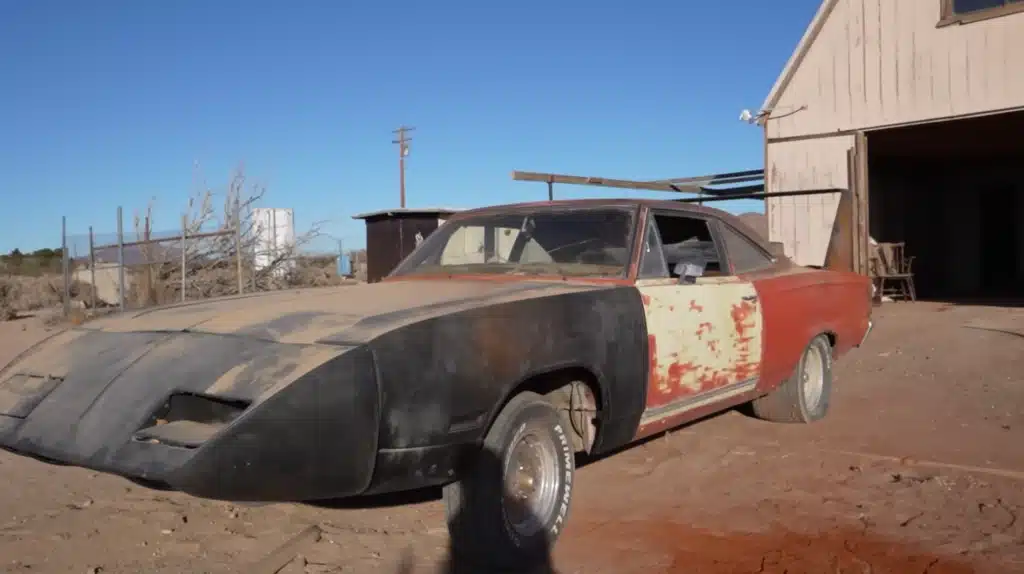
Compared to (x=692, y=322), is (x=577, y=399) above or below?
below

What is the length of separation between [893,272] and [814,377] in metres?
10.4

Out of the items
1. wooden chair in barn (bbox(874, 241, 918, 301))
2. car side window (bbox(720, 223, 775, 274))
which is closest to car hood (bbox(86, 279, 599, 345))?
car side window (bbox(720, 223, 775, 274))

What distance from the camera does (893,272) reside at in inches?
598

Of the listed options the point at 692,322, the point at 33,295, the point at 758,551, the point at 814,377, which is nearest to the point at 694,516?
the point at 758,551

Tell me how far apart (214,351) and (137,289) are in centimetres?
1323

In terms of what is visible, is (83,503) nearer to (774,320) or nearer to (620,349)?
(620,349)

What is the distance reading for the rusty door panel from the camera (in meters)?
4.10

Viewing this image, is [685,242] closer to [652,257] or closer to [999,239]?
[652,257]

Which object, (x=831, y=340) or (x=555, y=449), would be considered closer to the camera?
(x=555, y=449)

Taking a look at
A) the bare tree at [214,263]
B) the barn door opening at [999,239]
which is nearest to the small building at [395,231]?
the bare tree at [214,263]

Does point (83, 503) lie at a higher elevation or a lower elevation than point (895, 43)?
lower

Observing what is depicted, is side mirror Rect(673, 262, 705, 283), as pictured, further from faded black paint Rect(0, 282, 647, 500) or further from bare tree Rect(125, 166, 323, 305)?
bare tree Rect(125, 166, 323, 305)

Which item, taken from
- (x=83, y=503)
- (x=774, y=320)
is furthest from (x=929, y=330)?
(x=83, y=503)

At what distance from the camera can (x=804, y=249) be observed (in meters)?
12.9
